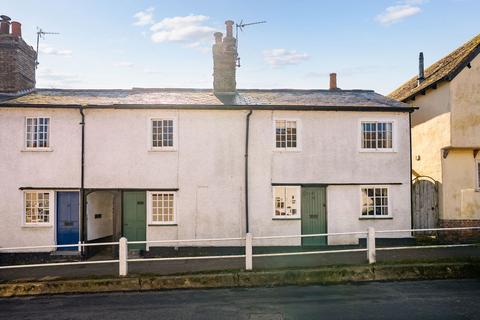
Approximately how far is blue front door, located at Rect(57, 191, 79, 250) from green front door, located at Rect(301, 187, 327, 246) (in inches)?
359

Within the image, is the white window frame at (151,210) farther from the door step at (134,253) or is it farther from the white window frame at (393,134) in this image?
the white window frame at (393,134)

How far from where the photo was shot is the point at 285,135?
15.7 meters

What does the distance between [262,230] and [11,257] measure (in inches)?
384

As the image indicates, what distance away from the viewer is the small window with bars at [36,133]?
1530 centimetres

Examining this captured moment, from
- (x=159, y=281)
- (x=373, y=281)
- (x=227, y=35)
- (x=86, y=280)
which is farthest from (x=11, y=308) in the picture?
(x=227, y=35)

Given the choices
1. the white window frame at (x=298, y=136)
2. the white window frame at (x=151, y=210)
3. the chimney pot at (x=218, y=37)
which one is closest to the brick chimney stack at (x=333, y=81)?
the white window frame at (x=298, y=136)

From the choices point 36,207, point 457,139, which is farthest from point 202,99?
point 457,139

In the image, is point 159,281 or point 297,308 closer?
point 297,308

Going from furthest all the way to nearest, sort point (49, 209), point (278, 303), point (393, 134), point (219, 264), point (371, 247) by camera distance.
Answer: point (393, 134), point (49, 209), point (219, 264), point (371, 247), point (278, 303)

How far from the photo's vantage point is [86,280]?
10.3m

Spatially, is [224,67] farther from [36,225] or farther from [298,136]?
[36,225]

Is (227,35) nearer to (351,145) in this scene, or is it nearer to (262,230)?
(351,145)

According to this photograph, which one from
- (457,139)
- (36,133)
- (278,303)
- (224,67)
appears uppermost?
(224,67)

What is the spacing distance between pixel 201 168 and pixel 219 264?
14.3ft
